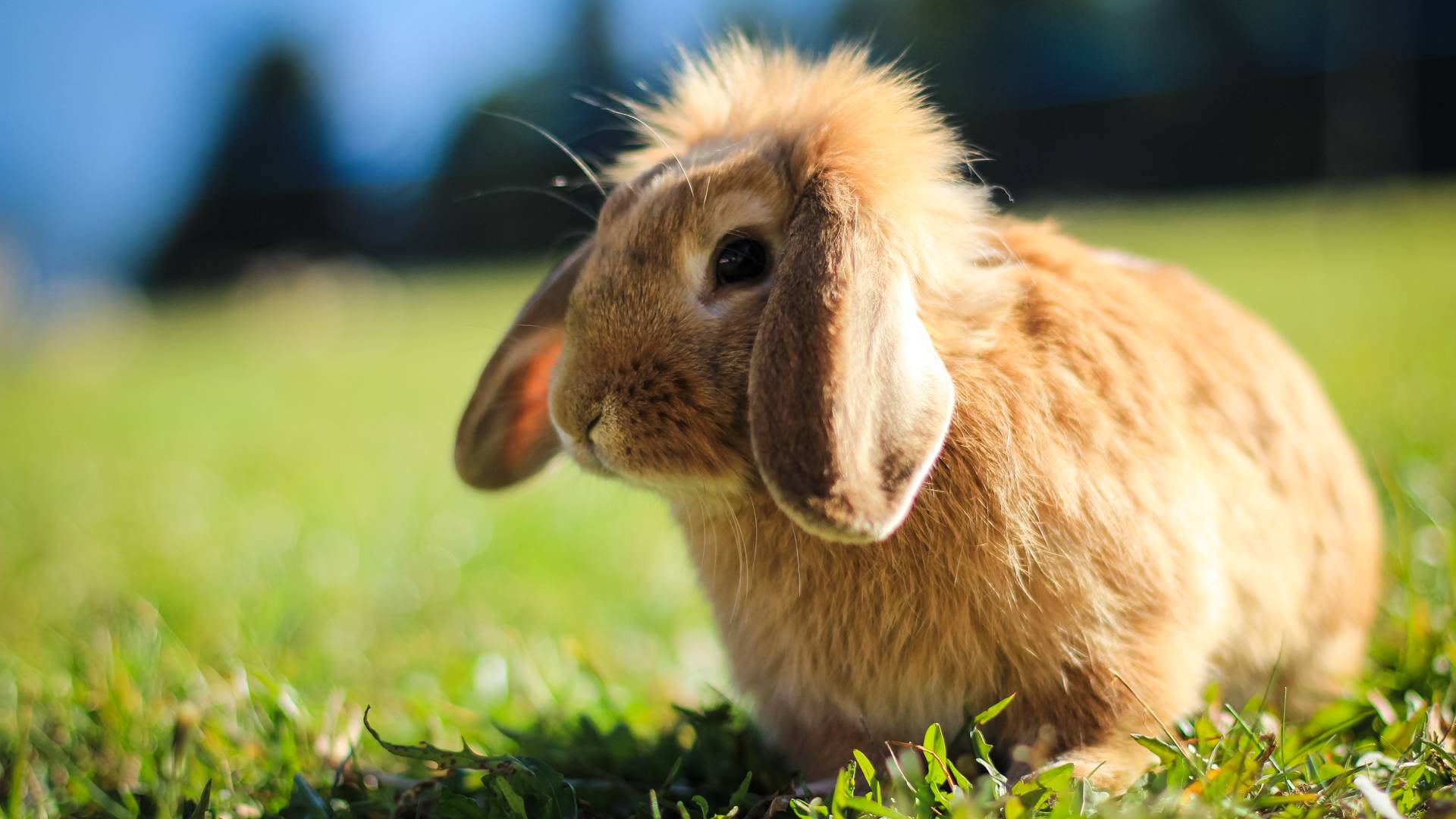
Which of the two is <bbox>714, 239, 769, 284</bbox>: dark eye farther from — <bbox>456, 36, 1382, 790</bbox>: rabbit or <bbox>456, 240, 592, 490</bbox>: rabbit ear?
<bbox>456, 240, 592, 490</bbox>: rabbit ear

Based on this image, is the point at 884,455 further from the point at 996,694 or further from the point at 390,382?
the point at 390,382

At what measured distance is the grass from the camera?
1379mm

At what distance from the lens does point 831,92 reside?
1.60 m

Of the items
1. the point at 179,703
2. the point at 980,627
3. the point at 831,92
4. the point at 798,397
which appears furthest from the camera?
the point at 179,703

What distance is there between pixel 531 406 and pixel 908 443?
2.62ft

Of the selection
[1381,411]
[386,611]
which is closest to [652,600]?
[386,611]

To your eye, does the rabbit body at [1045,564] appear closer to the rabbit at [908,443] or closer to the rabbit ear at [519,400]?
the rabbit at [908,443]

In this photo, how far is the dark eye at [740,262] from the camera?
1.41 m

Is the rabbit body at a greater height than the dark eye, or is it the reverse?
the dark eye

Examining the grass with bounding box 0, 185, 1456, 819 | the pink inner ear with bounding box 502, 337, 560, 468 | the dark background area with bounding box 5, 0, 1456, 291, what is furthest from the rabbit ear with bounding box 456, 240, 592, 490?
the dark background area with bounding box 5, 0, 1456, 291

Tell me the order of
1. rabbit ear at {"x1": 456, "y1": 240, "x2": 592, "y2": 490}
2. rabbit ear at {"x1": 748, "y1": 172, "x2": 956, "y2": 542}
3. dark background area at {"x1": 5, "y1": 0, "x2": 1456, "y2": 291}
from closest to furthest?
rabbit ear at {"x1": 748, "y1": 172, "x2": 956, "y2": 542} < rabbit ear at {"x1": 456, "y1": 240, "x2": 592, "y2": 490} < dark background area at {"x1": 5, "y1": 0, "x2": 1456, "y2": 291}

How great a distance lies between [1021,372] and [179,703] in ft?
4.97

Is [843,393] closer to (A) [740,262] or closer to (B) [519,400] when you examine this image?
(A) [740,262]

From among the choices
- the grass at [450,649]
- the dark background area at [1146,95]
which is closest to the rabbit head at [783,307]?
the grass at [450,649]
